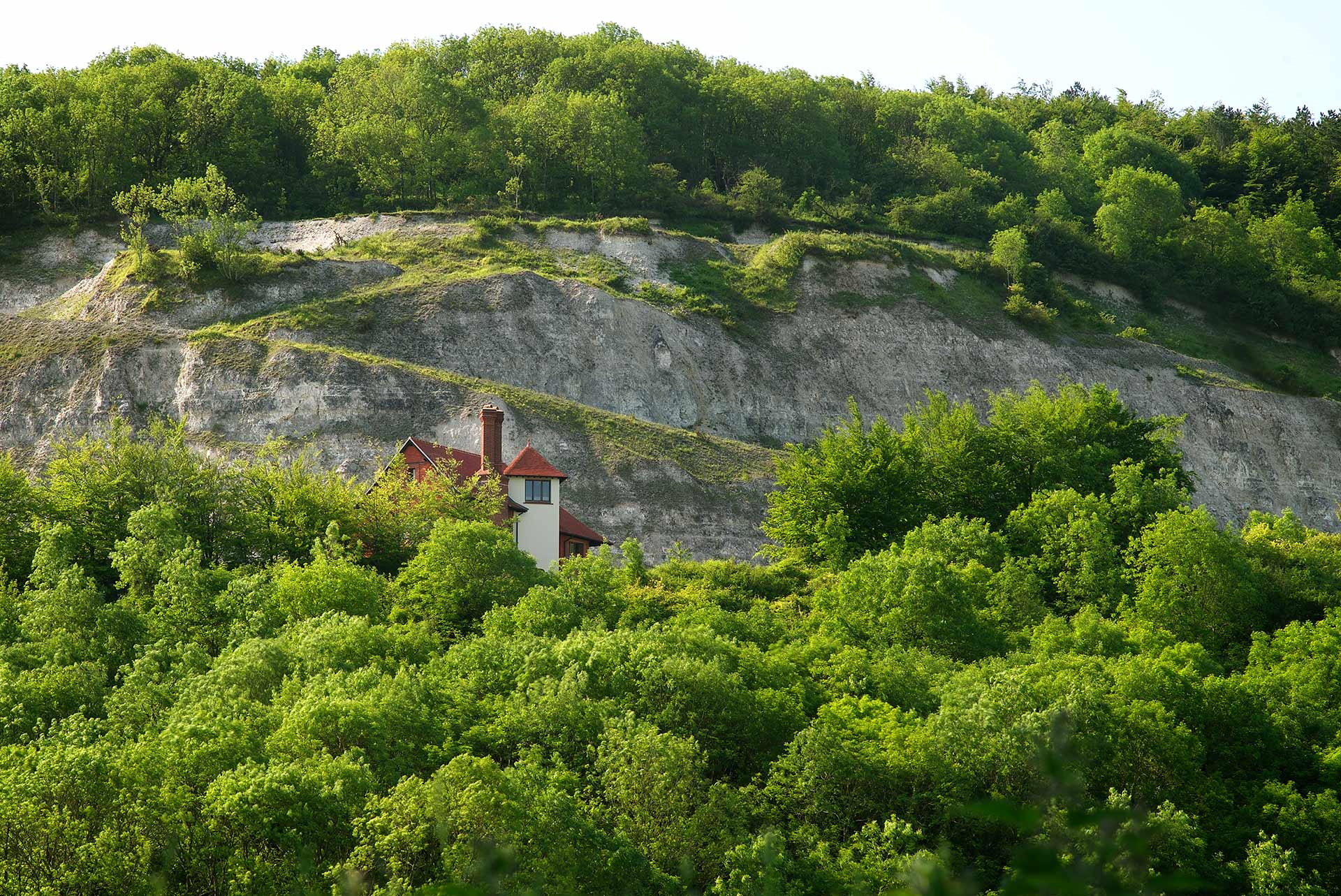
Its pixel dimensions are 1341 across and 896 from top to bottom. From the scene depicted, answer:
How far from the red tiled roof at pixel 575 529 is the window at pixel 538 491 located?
200 cm

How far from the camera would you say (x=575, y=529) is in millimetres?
63844

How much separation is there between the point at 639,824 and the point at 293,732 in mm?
9037

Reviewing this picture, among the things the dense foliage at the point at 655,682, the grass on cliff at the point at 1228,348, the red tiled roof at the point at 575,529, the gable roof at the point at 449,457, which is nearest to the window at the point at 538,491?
the red tiled roof at the point at 575,529

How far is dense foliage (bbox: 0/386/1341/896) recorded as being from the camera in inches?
1228

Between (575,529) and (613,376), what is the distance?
25816mm

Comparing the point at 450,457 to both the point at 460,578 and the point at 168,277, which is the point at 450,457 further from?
the point at 168,277

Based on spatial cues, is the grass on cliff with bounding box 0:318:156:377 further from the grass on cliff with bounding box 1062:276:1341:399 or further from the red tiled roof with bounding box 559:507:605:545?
the grass on cliff with bounding box 1062:276:1341:399

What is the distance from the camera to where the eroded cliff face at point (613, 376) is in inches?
2931

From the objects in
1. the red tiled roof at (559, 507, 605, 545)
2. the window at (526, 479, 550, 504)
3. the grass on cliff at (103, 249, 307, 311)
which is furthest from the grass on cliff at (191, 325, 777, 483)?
the window at (526, 479, 550, 504)

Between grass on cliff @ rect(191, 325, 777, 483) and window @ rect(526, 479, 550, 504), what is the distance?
495 inches

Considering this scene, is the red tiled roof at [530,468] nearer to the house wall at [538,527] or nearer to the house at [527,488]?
the house at [527,488]

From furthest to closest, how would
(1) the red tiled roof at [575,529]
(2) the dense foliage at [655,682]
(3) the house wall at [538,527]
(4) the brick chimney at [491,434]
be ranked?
(4) the brick chimney at [491,434] < (1) the red tiled roof at [575,529] < (3) the house wall at [538,527] < (2) the dense foliage at [655,682]

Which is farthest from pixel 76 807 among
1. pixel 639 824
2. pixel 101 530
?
pixel 101 530

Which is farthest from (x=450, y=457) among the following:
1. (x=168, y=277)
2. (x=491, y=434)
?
(x=168, y=277)
